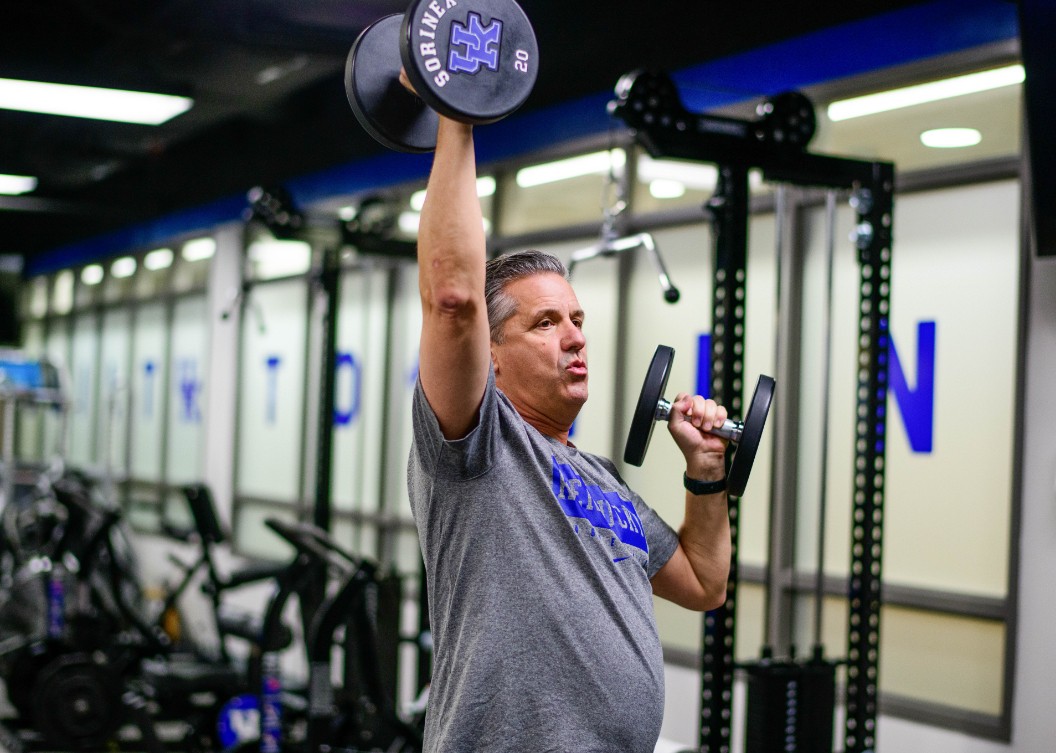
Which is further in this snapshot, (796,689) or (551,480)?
(796,689)

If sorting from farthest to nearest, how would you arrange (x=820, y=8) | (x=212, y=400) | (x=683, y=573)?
(x=212, y=400) < (x=820, y=8) < (x=683, y=573)

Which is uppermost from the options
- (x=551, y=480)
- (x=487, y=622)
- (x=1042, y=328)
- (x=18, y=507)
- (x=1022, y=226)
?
→ (x=1022, y=226)

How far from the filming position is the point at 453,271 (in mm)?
1319

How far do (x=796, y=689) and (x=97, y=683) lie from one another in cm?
389

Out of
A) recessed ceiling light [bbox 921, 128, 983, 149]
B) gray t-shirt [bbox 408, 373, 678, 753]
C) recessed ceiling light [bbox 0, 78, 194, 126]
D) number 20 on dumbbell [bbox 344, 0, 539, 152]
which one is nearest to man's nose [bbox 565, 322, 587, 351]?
gray t-shirt [bbox 408, 373, 678, 753]

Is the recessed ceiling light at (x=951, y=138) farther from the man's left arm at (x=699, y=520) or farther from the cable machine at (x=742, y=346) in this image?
the man's left arm at (x=699, y=520)

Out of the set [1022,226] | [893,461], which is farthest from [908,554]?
[1022,226]

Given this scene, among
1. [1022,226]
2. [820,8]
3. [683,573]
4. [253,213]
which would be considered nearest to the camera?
[683,573]

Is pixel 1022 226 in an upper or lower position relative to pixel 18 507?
upper

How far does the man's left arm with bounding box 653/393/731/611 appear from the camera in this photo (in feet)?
5.92

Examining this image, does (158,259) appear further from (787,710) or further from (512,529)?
(512,529)

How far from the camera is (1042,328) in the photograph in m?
3.59

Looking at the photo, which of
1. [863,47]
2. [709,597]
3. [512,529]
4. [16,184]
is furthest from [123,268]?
[512,529]

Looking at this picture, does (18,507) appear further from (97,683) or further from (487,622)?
(487,622)
